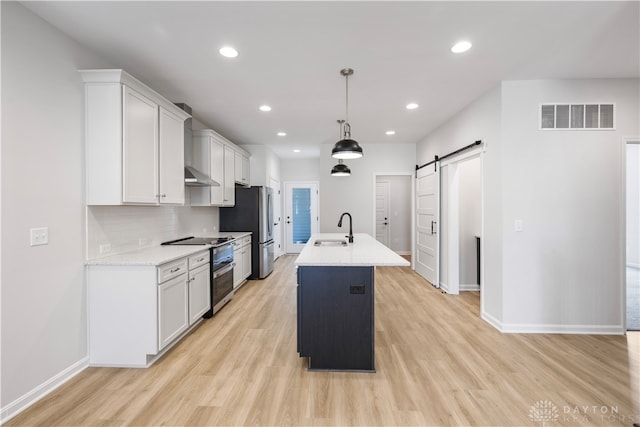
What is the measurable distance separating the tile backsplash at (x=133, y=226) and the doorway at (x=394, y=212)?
5139mm

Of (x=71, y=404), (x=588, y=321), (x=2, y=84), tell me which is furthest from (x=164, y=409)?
(x=588, y=321)

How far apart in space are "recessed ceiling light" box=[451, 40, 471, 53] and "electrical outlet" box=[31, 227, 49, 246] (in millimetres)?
3448

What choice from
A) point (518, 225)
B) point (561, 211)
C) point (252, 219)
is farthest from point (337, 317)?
point (252, 219)

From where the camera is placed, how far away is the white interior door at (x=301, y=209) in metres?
8.09

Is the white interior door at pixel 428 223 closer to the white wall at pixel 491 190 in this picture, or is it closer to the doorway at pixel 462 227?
the doorway at pixel 462 227

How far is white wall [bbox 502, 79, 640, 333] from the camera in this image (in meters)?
3.05

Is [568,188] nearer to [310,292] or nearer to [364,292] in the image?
[364,292]

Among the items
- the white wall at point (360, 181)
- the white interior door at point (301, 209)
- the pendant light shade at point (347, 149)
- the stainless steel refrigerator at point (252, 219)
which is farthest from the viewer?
the white interior door at point (301, 209)

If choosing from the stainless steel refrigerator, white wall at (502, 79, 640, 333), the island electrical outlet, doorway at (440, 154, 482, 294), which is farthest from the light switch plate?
the stainless steel refrigerator

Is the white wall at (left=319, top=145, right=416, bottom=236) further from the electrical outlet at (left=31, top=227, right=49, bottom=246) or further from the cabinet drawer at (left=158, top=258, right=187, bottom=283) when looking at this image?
the electrical outlet at (left=31, top=227, right=49, bottom=246)

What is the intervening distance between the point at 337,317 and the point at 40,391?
7.05 feet

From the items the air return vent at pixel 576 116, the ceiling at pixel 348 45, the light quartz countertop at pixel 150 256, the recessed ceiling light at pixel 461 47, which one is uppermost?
the ceiling at pixel 348 45

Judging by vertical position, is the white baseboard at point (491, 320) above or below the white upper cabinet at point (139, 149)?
below

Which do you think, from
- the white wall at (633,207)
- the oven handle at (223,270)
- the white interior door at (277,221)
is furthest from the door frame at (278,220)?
the white wall at (633,207)
